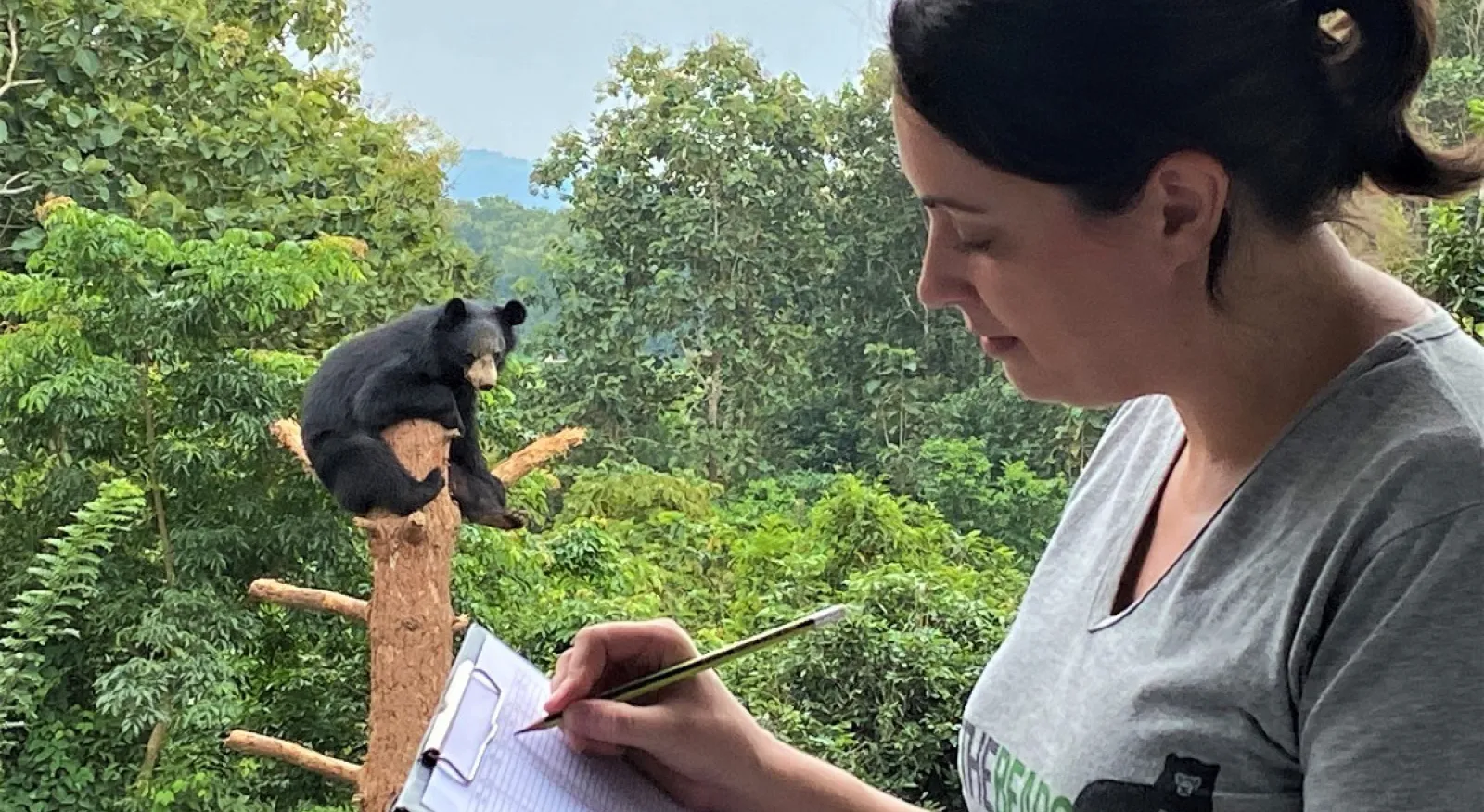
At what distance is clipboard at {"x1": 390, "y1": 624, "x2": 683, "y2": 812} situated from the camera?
0.62m

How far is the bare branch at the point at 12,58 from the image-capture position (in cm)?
159

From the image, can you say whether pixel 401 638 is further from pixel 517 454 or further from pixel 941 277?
pixel 941 277

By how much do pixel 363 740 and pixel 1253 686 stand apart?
1377mm

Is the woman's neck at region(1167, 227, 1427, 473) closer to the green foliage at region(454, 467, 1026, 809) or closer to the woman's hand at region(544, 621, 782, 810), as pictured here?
the woman's hand at region(544, 621, 782, 810)

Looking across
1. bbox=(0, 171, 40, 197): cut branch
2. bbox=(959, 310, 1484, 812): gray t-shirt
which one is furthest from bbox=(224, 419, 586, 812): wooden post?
bbox=(959, 310, 1484, 812): gray t-shirt

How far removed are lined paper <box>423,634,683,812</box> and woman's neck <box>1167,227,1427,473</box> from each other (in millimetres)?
363

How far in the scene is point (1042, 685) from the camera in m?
0.64

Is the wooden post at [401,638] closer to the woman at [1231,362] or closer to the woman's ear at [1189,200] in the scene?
the woman at [1231,362]

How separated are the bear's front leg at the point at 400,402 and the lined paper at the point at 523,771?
0.81m

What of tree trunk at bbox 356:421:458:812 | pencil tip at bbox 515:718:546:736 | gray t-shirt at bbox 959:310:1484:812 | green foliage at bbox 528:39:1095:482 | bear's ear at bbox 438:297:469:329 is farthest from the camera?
green foliage at bbox 528:39:1095:482

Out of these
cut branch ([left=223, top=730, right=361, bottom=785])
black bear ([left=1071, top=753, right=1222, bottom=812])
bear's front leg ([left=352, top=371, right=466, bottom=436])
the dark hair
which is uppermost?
the dark hair

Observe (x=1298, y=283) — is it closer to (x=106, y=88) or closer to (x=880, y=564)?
(x=880, y=564)

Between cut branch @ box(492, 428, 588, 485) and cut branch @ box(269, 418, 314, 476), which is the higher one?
cut branch @ box(269, 418, 314, 476)

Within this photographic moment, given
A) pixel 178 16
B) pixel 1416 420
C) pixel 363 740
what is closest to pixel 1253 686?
pixel 1416 420
